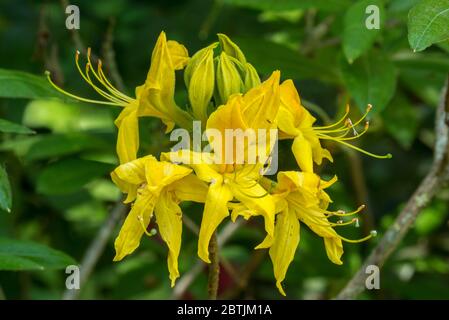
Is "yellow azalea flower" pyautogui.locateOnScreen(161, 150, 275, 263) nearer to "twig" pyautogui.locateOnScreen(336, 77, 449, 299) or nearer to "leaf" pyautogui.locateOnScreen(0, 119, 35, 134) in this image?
"leaf" pyautogui.locateOnScreen(0, 119, 35, 134)

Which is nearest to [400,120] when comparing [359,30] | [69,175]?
[359,30]

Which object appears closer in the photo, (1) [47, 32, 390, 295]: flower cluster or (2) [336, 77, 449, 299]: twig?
(1) [47, 32, 390, 295]: flower cluster

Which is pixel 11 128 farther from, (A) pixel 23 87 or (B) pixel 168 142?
(B) pixel 168 142

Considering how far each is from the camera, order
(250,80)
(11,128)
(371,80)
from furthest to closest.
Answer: (371,80) < (11,128) < (250,80)

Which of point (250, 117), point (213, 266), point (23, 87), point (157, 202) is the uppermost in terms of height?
point (23, 87)

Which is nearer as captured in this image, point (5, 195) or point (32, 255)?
point (5, 195)

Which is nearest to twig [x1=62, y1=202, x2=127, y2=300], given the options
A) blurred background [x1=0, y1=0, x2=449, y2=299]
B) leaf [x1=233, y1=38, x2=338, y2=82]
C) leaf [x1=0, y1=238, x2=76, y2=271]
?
blurred background [x1=0, y1=0, x2=449, y2=299]
